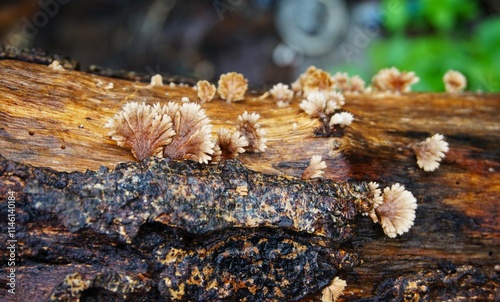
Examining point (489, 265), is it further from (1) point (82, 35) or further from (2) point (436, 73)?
(1) point (82, 35)

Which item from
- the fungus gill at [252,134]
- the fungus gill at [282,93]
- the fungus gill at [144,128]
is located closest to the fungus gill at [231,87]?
the fungus gill at [282,93]

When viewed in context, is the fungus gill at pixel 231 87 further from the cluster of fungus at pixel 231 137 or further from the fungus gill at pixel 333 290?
the fungus gill at pixel 333 290

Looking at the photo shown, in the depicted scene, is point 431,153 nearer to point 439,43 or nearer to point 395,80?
point 395,80

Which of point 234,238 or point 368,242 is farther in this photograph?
point 368,242

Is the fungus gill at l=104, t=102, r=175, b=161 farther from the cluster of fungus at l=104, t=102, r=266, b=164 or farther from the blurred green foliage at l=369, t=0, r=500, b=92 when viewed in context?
the blurred green foliage at l=369, t=0, r=500, b=92

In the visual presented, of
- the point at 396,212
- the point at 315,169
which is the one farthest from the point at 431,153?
the point at 315,169

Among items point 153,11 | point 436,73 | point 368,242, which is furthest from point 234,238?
point 153,11
